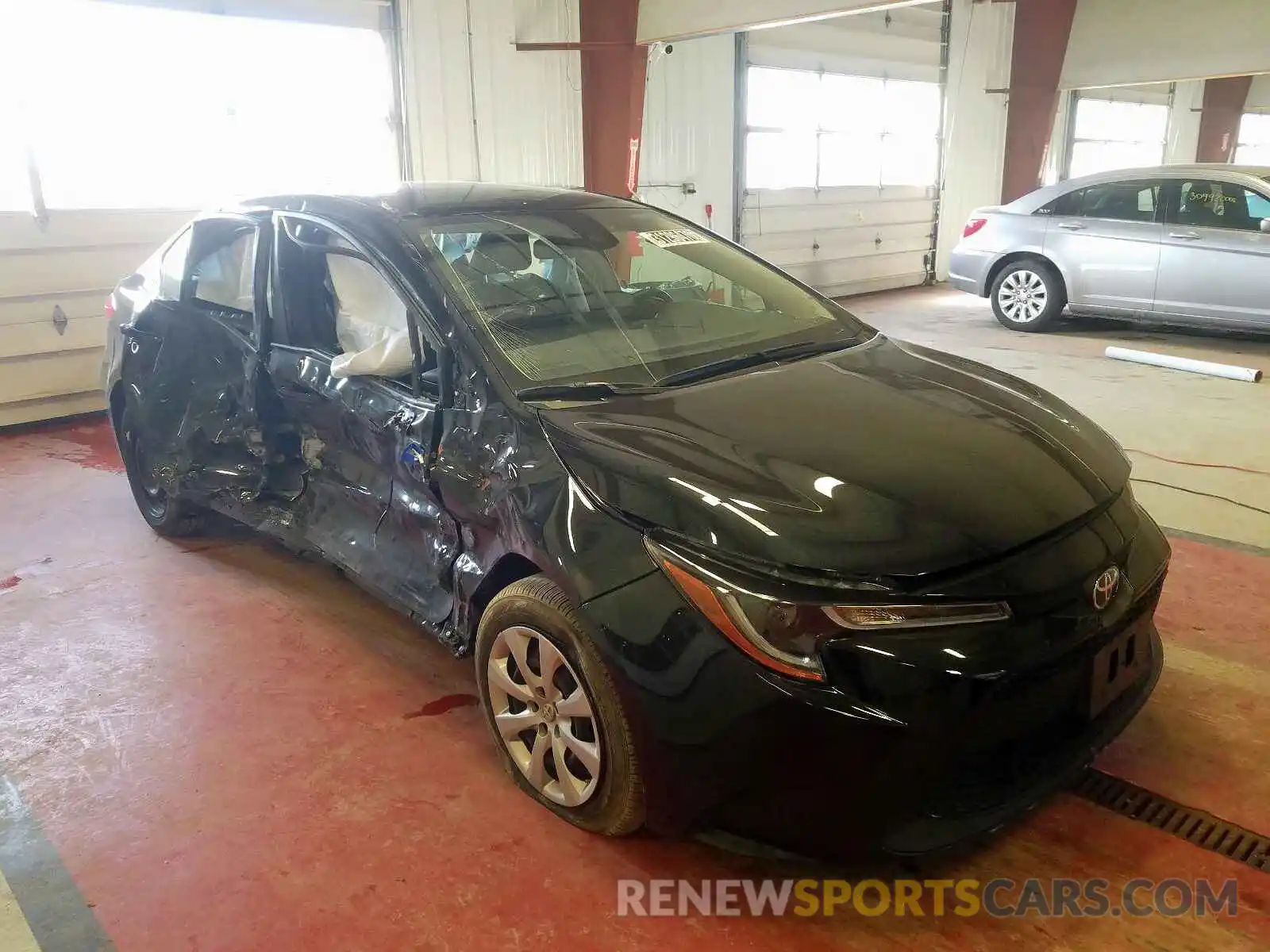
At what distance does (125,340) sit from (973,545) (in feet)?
11.3

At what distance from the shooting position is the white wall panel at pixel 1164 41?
9.38 metres

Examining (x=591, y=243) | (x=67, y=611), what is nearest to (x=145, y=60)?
(x=67, y=611)

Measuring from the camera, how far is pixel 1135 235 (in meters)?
7.28

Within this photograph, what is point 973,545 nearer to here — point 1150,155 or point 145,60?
point 145,60

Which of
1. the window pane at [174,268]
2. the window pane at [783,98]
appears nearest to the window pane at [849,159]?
the window pane at [783,98]

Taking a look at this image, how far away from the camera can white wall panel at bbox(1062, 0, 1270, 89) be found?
9383mm

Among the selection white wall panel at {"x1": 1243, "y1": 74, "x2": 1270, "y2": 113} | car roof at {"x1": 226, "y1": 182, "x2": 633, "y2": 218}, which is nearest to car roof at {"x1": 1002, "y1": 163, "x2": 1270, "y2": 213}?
car roof at {"x1": 226, "y1": 182, "x2": 633, "y2": 218}

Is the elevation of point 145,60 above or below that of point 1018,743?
above

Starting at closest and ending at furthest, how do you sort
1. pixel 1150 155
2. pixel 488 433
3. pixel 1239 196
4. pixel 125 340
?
1. pixel 488 433
2. pixel 125 340
3. pixel 1239 196
4. pixel 1150 155

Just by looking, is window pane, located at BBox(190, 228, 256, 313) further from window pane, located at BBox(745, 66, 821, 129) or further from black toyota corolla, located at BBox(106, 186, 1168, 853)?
window pane, located at BBox(745, 66, 821, 129)

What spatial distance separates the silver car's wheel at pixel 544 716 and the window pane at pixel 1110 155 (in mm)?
15674

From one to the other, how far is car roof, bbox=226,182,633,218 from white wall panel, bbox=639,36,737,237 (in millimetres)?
5999

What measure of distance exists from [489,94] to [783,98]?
3985mm

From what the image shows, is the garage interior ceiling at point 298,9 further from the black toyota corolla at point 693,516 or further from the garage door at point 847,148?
the garage door at point 847,148
